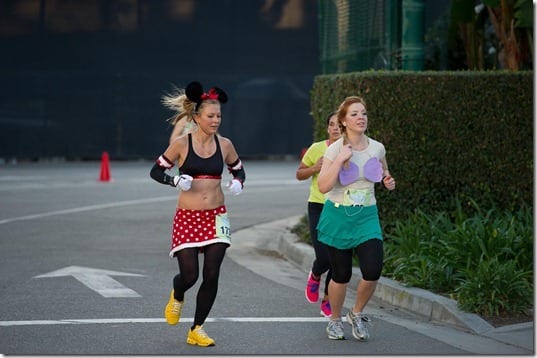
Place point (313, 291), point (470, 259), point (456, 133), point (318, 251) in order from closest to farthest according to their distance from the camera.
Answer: point (318, 251), point (313, 291), point (470, 259), point (456, 133)

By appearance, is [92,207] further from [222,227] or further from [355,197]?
[355,197]

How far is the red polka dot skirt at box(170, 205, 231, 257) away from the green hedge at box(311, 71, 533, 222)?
4.63 meters

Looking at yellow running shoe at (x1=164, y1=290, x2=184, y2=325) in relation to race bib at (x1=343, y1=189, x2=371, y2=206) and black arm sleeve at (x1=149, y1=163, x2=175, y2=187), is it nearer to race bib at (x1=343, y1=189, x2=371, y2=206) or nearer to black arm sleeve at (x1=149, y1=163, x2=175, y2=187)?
black arm sleeve at (x1=149, y1=163, x2=175, y2=187)

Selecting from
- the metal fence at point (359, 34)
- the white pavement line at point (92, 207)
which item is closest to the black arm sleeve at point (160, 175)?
the metal fence at point (359, 34)

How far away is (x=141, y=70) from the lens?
3048 centimetres

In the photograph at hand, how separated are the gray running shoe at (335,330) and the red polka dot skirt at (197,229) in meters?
0.95

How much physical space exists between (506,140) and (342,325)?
435 cm

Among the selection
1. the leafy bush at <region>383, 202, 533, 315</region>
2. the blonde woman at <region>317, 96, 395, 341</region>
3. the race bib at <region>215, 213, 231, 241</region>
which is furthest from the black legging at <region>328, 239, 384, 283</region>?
the leafy bush at <region>383, 202, 533, 315</region>

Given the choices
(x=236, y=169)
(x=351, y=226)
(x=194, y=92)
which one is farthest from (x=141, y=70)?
(x=351, y=226)

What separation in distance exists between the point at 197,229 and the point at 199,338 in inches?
28.4

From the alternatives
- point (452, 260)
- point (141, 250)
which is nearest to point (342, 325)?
point (452, 260)

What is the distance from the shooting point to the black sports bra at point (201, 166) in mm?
8938

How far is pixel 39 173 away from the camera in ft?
88.0

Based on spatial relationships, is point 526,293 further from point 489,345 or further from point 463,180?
point 463,180
